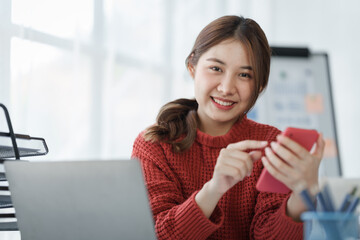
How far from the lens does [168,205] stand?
3.77 feet

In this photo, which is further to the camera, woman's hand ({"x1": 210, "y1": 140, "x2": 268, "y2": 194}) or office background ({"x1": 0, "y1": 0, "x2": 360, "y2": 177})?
office background ({"x1": 0, "y1": 0, "x2": 360, "y2": 177})

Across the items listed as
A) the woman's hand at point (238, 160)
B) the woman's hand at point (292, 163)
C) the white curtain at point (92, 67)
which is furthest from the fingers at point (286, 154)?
the white curtain at point (92, 67)

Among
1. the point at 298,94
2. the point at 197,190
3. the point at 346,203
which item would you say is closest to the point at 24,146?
the point at 197,190

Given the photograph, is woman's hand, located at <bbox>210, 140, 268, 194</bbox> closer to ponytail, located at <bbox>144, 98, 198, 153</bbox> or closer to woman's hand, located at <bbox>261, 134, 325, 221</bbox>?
woman's hand, located at <bbox>261, 134, 325, 221</bbox>

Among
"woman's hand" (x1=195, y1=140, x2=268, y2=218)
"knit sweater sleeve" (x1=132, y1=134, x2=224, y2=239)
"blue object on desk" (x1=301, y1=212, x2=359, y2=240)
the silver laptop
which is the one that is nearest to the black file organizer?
the silver laptop

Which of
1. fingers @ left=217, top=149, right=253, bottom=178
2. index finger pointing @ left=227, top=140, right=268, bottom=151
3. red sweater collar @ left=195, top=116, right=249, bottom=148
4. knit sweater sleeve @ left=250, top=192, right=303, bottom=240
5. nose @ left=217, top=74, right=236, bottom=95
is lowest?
knit sweater sleeve @ left=250, top=192, right=303, bottom=240

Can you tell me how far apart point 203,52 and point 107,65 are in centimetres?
101

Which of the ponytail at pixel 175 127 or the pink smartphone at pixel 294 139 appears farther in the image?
the ponytail at pixel 175 127

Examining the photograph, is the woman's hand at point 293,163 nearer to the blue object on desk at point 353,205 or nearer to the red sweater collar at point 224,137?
the blue object on desk at point 353,205

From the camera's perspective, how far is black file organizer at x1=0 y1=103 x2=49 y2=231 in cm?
98

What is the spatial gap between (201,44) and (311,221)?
865 millimetres

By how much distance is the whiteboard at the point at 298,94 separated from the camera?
9.56 ft

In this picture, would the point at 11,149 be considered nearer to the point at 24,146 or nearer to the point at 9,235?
the point at 24,146

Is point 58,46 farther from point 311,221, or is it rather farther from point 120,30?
point 311,221
